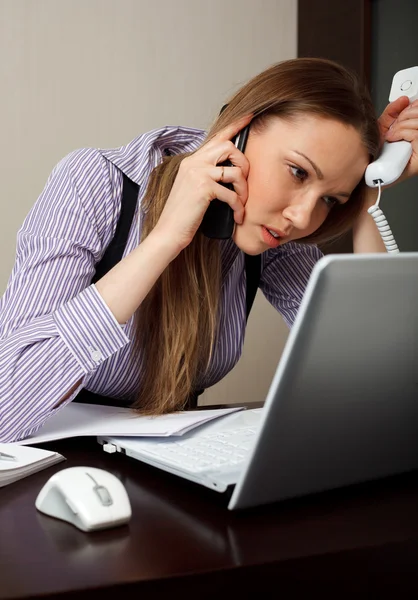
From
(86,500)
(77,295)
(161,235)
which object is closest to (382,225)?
(161,235)

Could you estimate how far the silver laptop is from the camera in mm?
522

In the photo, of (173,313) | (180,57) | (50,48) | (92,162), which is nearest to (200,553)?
(173,313)

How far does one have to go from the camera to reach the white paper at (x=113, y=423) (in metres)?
0.86

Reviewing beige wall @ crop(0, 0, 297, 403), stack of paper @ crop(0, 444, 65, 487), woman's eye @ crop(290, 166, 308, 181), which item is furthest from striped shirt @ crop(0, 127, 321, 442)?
beige wall @ crop(0, 0, 297, 403)

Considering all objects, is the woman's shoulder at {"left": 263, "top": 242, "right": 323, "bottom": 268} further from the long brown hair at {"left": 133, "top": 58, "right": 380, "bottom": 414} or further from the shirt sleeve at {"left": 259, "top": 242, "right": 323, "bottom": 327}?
the long brown hair at {"left": 133, "top": 58, "right": 380, "bottom": 414}

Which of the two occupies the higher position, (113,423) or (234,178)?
(234,178)

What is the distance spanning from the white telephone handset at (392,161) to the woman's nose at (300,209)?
178 millimetres

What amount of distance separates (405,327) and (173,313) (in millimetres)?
632

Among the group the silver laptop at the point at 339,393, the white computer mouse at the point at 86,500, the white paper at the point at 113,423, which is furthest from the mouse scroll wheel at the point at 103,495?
the white paper at the point at 113,423

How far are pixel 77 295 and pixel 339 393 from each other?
21.6 inches

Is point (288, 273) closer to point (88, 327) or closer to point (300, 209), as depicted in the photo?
point (300, 209)

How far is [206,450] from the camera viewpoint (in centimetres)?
77

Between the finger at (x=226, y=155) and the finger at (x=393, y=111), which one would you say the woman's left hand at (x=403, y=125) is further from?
the finger at (x=226, y=155)

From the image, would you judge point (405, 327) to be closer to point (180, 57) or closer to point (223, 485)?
point (223, 485)
